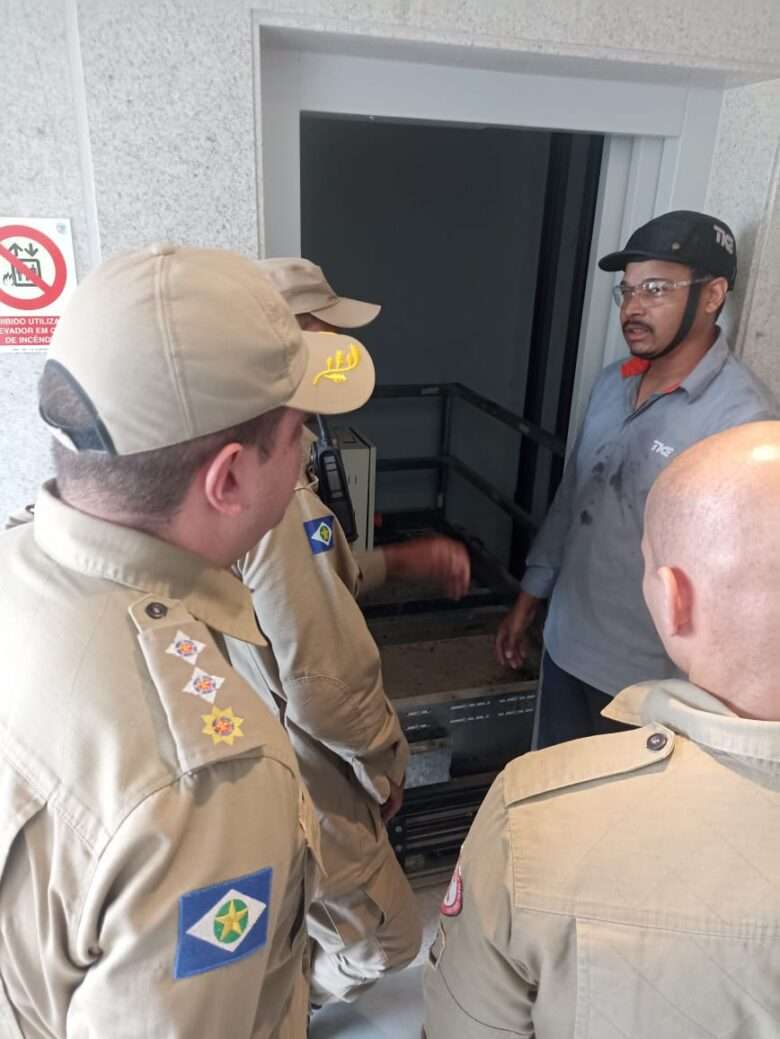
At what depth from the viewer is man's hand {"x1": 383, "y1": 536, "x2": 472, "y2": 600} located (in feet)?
5.85

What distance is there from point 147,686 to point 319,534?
669 millimetres

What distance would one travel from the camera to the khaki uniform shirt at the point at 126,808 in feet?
2.20

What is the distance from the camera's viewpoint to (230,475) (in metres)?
0.81

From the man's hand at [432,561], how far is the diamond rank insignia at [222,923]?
1098 mm

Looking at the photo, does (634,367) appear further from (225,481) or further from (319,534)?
(225,481)

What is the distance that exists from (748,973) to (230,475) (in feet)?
2.37

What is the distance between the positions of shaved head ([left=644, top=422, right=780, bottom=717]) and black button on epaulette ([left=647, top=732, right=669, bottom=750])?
0.23 ft

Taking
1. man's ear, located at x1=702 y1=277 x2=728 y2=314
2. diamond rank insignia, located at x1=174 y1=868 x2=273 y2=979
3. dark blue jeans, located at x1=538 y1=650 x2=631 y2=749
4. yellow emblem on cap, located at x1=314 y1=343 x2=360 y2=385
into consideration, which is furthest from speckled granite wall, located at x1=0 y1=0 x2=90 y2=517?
dark blue jeans, located at x1=538 y1=650 x2=631 y2=749

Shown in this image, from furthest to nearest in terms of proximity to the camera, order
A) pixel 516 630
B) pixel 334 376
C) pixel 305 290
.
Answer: pixel 516 630 < pixel 305 290 < pixel 334 376

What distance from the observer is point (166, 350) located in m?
0.74

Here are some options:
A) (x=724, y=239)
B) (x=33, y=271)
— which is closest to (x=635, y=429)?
(x=724, y=239)

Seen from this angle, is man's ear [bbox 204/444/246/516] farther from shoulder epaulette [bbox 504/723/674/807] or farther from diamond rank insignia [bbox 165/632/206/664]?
shoulder epaulette [bbox 504/723/674/807]

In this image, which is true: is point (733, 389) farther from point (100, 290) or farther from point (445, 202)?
point (445, 202)

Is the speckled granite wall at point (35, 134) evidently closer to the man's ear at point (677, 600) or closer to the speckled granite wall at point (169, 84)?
the speckled granite wall at point (169, 84)
